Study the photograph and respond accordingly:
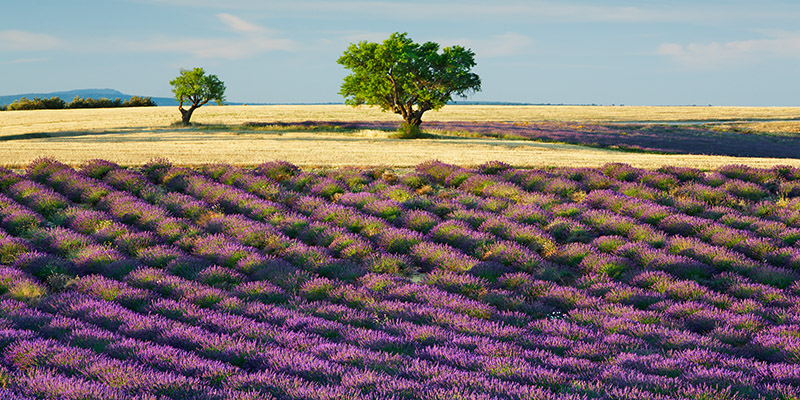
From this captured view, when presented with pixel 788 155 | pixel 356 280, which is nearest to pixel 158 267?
pixel 356 280

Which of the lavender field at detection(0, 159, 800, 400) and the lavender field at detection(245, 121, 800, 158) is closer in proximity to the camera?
the lavender field at detection(0, 159, 800, 400)

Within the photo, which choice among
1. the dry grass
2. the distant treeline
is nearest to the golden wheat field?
the dry grass

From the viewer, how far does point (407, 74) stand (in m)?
43.8

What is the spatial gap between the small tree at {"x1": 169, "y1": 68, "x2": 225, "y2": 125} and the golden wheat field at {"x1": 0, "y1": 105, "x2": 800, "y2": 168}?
2.57m

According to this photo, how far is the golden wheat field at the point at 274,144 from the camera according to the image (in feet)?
78.6

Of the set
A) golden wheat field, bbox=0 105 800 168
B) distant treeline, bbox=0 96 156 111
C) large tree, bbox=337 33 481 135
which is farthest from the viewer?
distant treeline, bbox=0 96 156 111

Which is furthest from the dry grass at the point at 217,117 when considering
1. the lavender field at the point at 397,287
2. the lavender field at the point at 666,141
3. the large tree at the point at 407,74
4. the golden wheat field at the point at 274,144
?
the lavender field at the point at 397,287

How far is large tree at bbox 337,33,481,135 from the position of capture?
4444cm

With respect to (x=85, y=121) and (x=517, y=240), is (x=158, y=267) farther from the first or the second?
(x=85, y=121)

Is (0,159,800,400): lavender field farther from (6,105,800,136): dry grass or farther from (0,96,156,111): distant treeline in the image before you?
(0,96,156,111): distant treeline

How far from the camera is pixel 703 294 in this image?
910 centimetres

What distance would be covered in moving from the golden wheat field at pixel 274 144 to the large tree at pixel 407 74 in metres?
3.28

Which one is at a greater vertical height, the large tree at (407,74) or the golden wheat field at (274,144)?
the large tree at (407,74)

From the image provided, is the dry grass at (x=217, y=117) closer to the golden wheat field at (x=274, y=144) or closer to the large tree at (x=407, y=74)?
the golden wheat field at (x=274, y=144)
